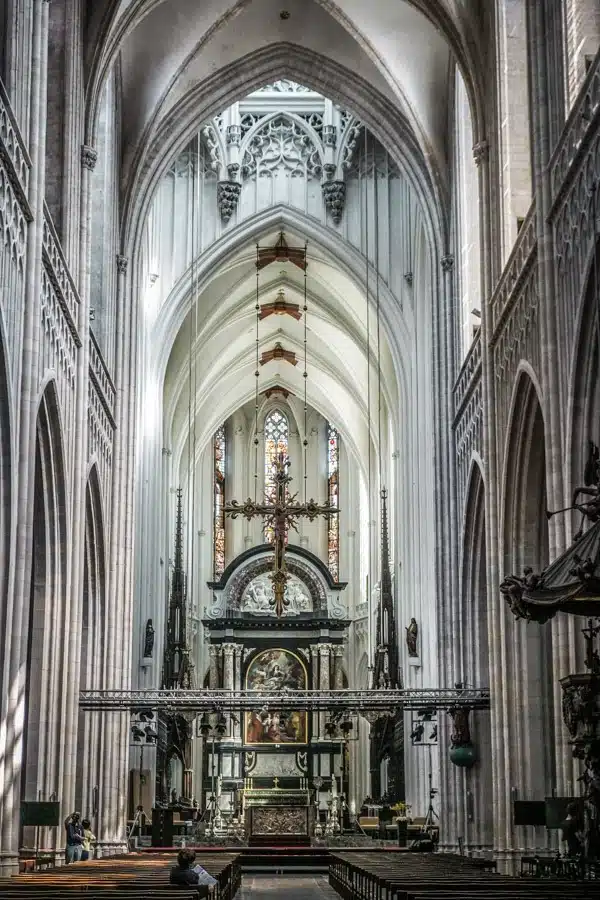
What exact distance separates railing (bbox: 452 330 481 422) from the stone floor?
944 cm

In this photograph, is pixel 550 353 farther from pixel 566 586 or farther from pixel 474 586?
pixel 474 586

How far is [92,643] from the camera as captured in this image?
27172mm

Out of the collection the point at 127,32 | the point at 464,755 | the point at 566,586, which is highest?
the point at 127,32

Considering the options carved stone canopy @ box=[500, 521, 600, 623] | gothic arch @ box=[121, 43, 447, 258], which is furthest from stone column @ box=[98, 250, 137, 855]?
carved stone canopy @ box=[500, 521, 600, 623]

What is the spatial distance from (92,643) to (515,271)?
11.3 meters

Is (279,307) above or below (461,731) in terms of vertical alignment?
above

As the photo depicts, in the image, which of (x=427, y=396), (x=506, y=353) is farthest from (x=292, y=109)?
(x=506, y=353)

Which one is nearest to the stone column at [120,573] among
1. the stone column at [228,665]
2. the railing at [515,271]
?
the railing at [515,271]

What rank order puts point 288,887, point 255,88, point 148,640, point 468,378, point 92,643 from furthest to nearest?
point 148,640 < point 255,88 < point 468,378 < point 92,643 < point 288,887

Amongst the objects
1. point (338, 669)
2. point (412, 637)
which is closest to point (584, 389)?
point (412, 637)

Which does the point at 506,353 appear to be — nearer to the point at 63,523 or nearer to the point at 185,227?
the point at 63,523

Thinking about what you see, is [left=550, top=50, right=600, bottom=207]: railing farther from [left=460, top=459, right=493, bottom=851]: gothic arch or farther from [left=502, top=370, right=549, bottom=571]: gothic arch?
[left=460, top=459, right=493, bottom=851]: gothic arch

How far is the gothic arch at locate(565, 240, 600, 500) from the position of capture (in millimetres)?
16344

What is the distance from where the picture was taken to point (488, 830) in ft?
87.6
